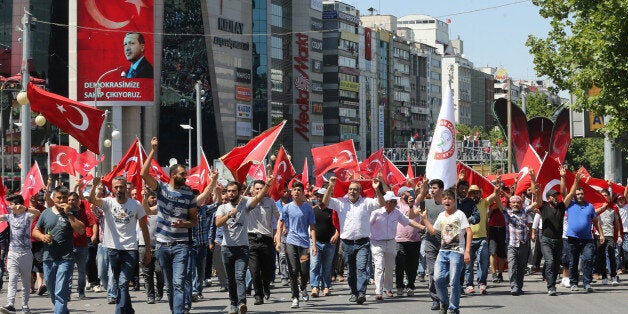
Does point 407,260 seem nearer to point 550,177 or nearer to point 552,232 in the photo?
point 552,232

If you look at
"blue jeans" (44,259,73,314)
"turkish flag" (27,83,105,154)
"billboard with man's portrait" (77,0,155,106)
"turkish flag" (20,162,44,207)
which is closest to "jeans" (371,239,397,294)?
"turkish flag" (27,83,105,154)

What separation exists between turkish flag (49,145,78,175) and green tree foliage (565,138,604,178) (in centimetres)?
11461

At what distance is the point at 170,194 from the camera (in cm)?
1380

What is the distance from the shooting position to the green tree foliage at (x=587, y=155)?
473 ft

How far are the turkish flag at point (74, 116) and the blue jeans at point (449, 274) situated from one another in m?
5.27

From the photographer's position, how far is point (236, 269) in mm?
16016

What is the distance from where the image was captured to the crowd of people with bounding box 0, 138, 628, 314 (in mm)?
14430

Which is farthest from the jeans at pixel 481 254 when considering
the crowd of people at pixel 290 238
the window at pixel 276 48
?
the window at pixel 276 48

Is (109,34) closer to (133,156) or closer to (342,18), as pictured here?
(342,18)

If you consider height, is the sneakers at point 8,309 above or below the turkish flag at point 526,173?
below

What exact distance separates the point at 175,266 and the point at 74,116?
216 inches

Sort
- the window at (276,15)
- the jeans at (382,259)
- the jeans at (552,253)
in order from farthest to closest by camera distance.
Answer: the window at (276,15) → the jeans at (552,253) → the jeans at (382,259)

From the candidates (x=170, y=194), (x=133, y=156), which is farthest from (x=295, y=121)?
(x=170, y=194)

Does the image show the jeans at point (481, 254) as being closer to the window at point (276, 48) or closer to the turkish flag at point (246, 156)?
the turkish flag at point (246, 156)
